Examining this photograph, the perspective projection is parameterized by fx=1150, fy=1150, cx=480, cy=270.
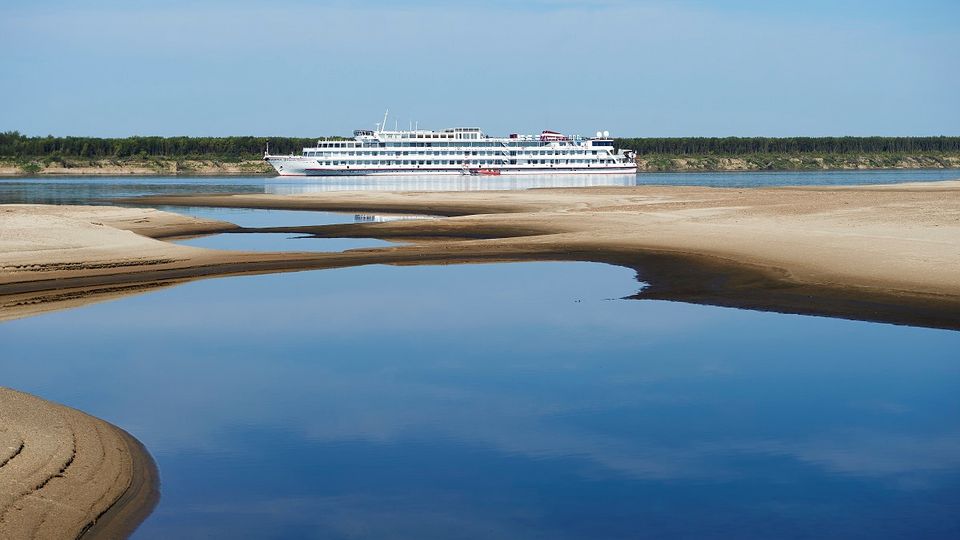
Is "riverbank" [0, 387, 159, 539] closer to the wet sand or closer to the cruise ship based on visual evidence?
the wet sand

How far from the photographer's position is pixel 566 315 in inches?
958

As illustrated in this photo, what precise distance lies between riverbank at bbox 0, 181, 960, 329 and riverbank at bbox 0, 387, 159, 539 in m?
10.9

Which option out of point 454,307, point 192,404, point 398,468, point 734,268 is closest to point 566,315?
point 454,307

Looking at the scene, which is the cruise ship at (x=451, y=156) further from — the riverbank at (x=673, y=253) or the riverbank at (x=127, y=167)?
the riverbank at (x=673, y=253)

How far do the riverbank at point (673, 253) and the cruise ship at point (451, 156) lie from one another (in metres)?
91.9

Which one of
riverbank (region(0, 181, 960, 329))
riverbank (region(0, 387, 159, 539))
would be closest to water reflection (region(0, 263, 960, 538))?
riverbank (region(0, 387, 159, 539))

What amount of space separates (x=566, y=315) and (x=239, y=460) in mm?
11868

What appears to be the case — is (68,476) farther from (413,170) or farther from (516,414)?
(413,170)

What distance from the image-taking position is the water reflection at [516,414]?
1165 cm

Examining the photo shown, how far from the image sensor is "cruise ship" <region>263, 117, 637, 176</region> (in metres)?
148

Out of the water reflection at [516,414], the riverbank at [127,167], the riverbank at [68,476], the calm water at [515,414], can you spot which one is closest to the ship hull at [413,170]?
the riverbank at [127,167]

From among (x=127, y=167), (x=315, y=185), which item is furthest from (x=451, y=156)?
(x=127, y=167)

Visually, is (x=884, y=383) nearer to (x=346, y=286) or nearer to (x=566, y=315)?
(x=566, y=315)

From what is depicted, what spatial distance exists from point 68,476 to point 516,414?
604cm
